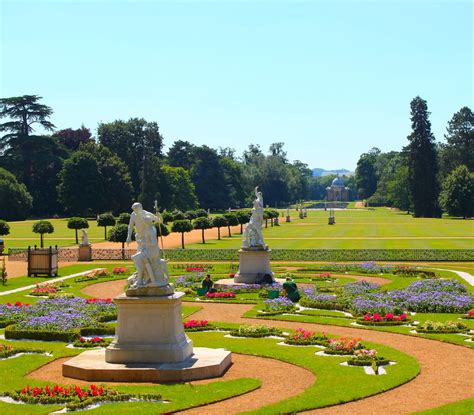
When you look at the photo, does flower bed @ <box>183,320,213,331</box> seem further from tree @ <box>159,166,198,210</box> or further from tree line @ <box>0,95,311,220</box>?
tree @ <box>159,166,198,210</box>

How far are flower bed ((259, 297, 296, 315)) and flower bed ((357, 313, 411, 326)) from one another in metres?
3.57

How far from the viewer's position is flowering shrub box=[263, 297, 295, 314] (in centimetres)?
2856

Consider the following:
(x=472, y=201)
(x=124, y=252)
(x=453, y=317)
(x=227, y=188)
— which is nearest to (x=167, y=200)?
(x=227, y=188)

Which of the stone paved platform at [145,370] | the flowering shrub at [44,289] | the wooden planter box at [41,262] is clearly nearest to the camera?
the stone paved platform at [145,370]

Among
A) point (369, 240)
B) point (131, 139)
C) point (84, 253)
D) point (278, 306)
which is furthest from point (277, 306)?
point (131, 139)

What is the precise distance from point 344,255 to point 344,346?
30072 millimetres

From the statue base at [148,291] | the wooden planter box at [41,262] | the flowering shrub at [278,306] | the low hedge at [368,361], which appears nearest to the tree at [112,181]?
the wooden planter box at [41,262]

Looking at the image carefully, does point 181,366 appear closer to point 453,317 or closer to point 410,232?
point 453,317

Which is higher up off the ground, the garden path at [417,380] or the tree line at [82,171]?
the tree line at [82,171]

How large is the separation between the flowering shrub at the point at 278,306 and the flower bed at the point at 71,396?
12.5 meters

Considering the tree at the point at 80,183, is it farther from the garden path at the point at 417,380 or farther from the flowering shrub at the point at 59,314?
the garden path at the point at 417,380

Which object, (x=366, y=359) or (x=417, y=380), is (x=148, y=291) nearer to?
(x=366, y=359)

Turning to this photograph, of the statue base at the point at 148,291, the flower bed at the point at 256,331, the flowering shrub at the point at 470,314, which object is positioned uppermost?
the statue base at the point at 148,291

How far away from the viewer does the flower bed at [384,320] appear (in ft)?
83.5
